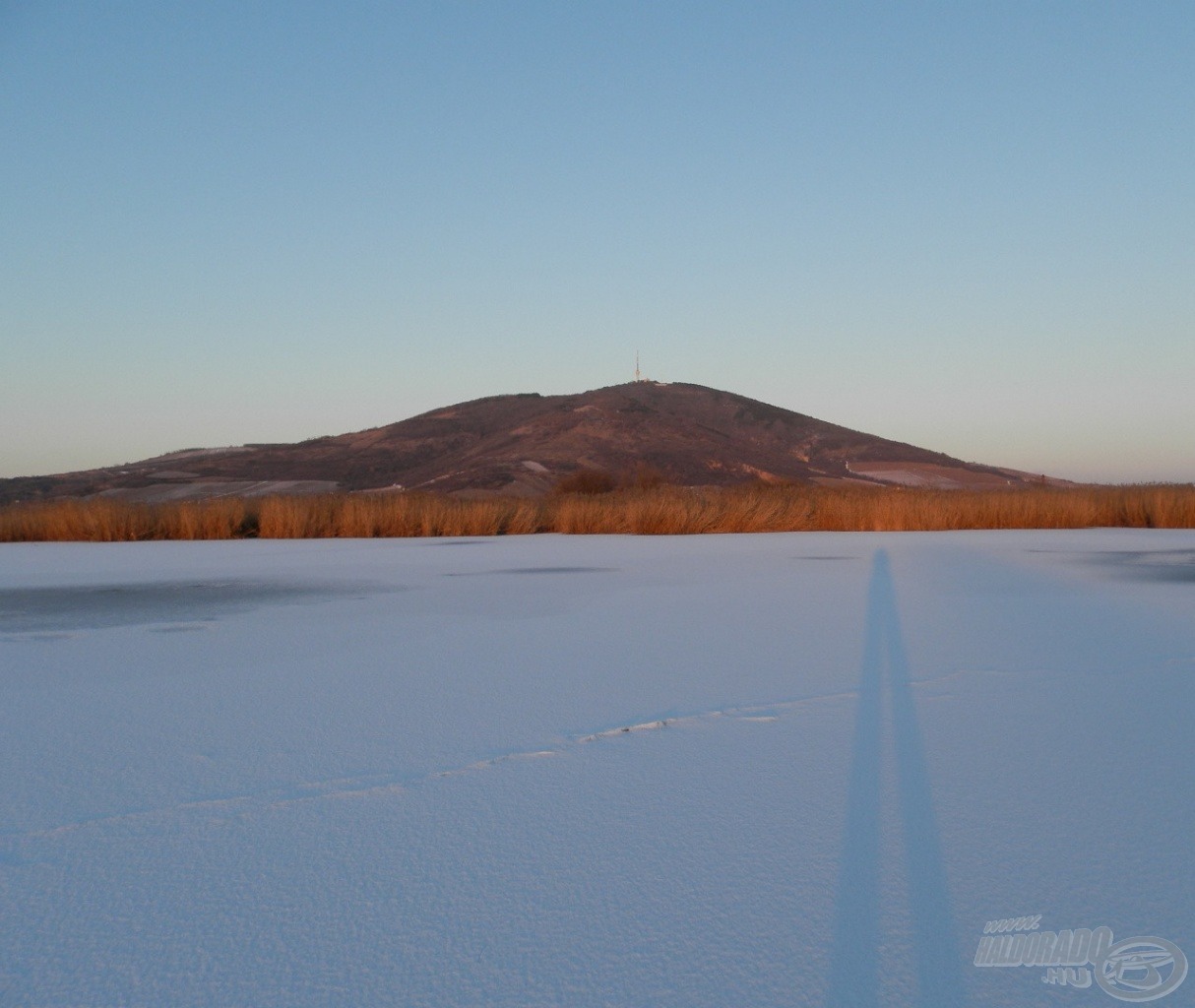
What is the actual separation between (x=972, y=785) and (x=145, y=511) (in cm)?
990

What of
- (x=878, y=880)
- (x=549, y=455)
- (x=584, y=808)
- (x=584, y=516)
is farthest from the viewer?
(x=549, y=455)

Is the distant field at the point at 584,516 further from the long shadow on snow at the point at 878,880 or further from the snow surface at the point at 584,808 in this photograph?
the long shadow on snow at the point at 878,880

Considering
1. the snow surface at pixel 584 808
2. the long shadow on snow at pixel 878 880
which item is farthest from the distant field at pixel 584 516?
the long shadow on snow at pixel 878 880

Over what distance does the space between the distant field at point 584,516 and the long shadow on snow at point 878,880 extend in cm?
828

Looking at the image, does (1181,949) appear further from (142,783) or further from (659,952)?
(142,783)

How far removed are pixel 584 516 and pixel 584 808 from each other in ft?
29.6

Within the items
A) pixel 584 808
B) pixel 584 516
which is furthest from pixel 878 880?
pixel 584 516

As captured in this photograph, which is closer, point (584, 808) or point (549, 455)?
point (584, 808)

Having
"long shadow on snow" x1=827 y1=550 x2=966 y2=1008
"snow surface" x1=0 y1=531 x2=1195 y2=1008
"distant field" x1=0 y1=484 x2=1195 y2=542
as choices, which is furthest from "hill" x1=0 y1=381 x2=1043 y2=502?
"long shadow on snow" x1=827 y1=550 x2=966 y2=1008

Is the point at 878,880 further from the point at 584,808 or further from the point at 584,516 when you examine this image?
the point at 584,516

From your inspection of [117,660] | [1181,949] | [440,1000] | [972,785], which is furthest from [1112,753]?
[117,660]

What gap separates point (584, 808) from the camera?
1.55 m

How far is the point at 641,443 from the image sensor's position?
47938 mm

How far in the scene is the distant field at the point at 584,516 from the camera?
381 inches
